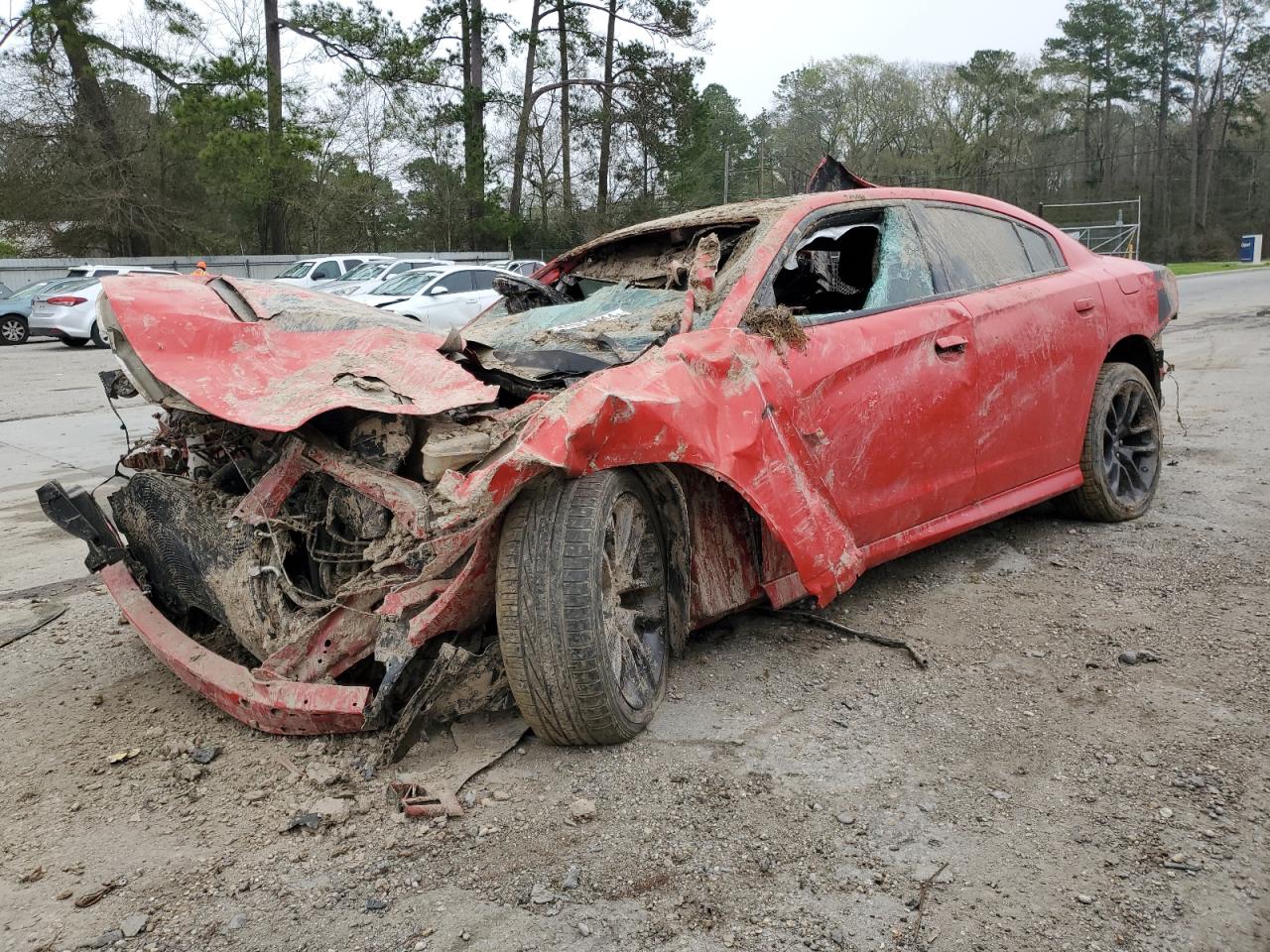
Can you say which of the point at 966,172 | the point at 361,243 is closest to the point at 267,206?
the point at 361,243

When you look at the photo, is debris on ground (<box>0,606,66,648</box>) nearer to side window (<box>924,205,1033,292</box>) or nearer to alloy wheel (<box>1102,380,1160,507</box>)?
side window (<box>924,205,1033,292</box>)

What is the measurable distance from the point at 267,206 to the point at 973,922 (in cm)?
3285

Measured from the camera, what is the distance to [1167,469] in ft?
18.8

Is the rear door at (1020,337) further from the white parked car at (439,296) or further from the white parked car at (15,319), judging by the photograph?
the white parked car at (15,319)

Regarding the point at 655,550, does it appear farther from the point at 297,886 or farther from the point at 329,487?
the point at 297,886

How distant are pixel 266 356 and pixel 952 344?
244 centimetres

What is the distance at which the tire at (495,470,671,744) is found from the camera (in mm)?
2494

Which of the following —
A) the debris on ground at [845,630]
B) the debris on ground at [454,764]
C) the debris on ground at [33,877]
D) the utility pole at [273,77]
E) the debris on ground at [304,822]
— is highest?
the utility pole at [273,77]

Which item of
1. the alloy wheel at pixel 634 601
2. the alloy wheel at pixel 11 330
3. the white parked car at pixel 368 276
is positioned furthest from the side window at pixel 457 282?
the alloy wheel at pixel 634 601

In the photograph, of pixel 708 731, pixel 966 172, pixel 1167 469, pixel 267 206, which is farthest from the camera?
pixel 966 172

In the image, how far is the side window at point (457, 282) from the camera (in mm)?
16344

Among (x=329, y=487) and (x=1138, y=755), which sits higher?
(x=329, y=487)

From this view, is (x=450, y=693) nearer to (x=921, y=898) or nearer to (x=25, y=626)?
(x=921, y=898)

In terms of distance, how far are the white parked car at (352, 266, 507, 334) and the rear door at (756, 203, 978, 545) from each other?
40.0 feet
